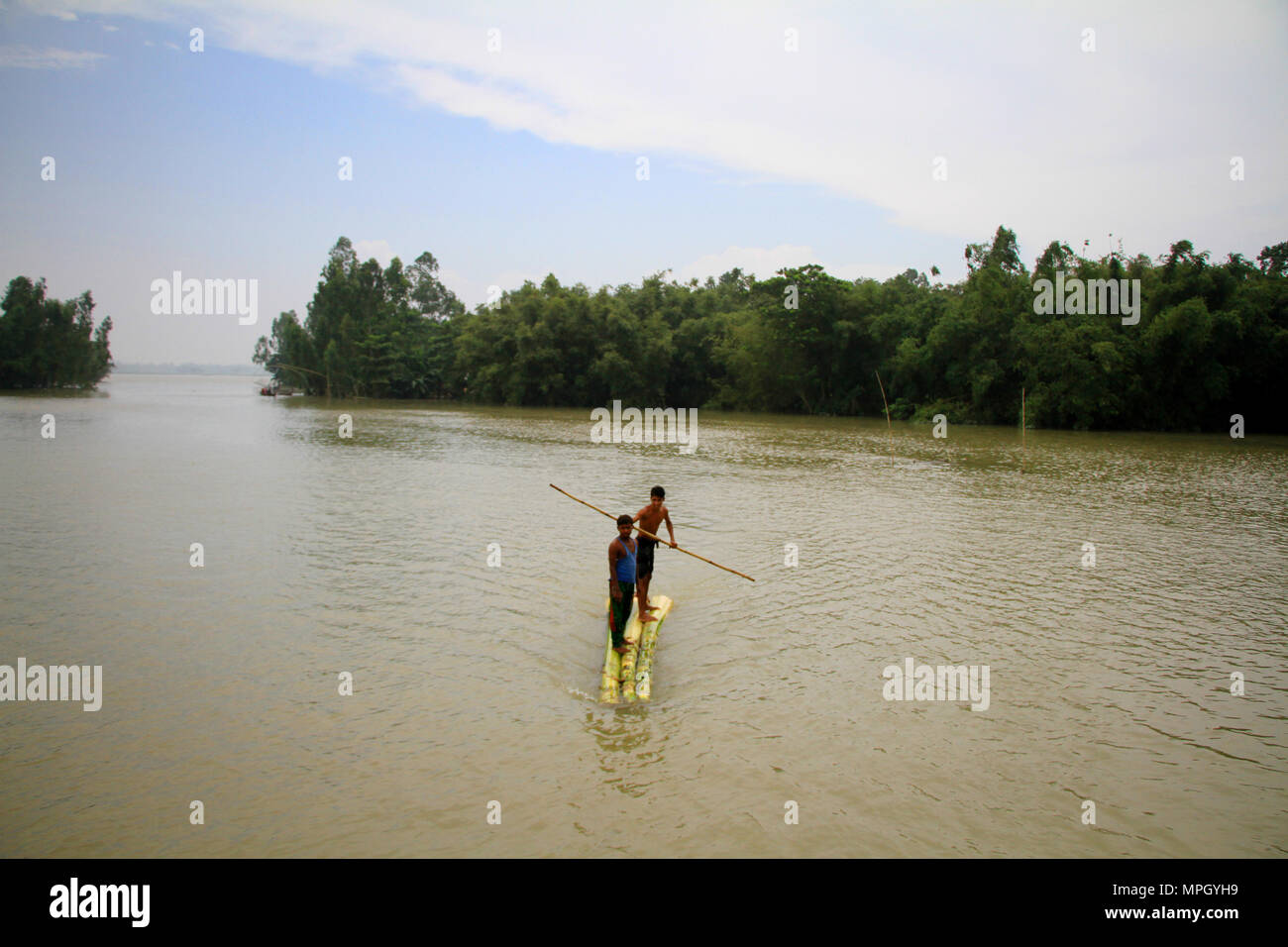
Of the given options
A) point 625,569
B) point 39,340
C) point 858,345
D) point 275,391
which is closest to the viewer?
point 625,569

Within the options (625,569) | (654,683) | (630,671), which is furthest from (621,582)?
(654,683)

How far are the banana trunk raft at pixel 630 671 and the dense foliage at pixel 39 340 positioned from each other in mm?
82998

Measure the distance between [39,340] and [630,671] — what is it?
85.7 m

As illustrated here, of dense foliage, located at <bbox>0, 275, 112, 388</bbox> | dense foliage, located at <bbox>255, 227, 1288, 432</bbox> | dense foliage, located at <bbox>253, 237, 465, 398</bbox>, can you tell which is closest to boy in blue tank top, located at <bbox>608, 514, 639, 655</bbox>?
dense foliage, located at <bbox>255, 227, 1288, 432</bbox>

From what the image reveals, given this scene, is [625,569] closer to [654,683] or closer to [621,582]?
[621,582]

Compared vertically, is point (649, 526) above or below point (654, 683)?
above

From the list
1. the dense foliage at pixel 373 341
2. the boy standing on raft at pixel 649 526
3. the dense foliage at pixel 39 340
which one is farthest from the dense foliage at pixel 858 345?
the boy standing on raft at pixel 649 526

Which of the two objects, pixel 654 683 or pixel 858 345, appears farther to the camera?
pixel 858 345

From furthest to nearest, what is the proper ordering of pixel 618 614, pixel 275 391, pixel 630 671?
pixel 275 391 < pixel 618 614 < pixel 630 671

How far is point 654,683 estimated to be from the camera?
7531 millimetres

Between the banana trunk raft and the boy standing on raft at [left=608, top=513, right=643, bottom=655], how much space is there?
0.10m

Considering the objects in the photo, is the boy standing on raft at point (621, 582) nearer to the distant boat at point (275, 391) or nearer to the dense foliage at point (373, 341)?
the dense foliage at point (373, 341)

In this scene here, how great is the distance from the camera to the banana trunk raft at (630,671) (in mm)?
6996

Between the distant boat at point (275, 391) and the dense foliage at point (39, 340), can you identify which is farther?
the distant boat at point (275, 391)
